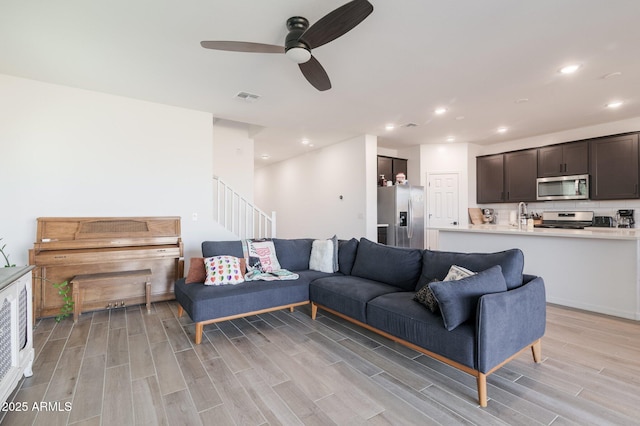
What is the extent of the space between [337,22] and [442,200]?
5499 millimetres

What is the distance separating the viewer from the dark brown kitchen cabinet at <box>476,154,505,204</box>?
6359mm

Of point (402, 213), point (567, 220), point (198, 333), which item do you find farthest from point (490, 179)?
point (198, 333)

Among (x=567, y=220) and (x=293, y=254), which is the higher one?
(x=567, y=220)

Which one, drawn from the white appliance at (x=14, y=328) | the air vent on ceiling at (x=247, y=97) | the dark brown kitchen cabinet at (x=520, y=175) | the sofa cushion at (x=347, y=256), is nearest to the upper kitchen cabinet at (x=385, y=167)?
the dark brown kitchen cabinet at (x=520, y=175)

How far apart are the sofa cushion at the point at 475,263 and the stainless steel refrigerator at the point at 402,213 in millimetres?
3082

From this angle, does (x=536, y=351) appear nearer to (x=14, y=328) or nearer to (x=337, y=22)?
(x=337, y=22)

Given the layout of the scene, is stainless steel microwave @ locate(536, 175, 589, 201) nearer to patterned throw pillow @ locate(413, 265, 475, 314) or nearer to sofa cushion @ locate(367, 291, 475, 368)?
patterned throw pillow @ locate(413, 265, 475, 314)

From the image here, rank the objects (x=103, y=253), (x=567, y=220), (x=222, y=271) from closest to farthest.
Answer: (x=222, y=271), (x=103, y=253), (x=567, y=220)

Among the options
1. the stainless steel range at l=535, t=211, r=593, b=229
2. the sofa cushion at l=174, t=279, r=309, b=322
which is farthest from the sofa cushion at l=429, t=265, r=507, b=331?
the stainless steel range at l=535, t=211, r=593, b=229

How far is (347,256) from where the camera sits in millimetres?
3701

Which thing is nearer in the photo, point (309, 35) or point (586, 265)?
point (309, 35)

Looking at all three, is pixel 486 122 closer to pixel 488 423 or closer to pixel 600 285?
pixel 600 285

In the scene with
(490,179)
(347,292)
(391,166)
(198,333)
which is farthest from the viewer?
(391,166)

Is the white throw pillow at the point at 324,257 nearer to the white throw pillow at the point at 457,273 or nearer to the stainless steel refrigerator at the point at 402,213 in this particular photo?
the white throw pillow at the point at 457,273
